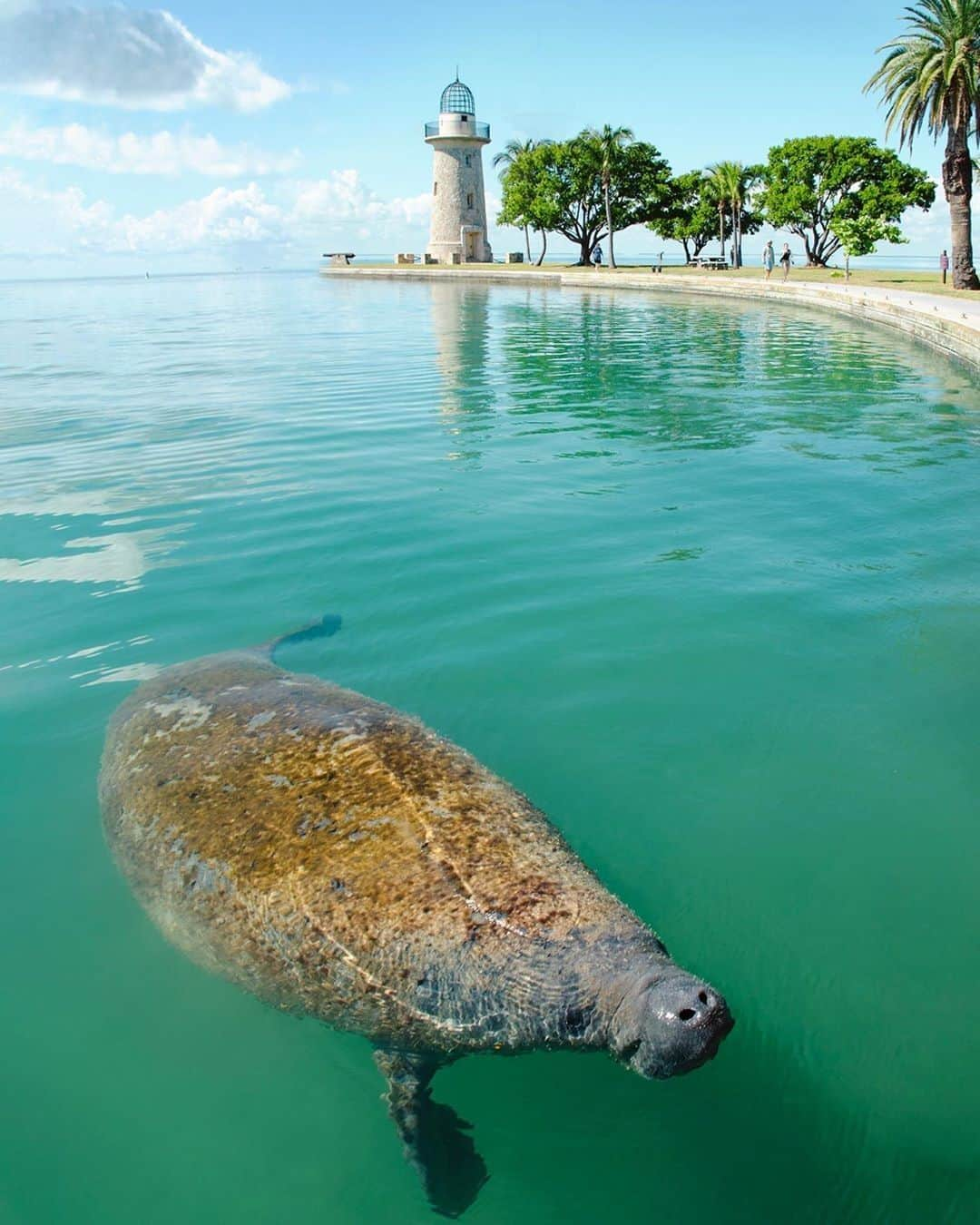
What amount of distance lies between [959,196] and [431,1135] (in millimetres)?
40074

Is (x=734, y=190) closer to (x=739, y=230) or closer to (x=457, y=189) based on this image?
(x=739, y=230)

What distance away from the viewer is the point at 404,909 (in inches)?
132

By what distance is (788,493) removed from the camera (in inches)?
418

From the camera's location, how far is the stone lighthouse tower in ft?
242

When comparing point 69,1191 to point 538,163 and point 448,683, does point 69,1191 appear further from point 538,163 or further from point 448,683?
point 538,163

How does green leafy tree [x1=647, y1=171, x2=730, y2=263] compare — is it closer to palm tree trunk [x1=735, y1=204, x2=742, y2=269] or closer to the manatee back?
palm tree trunk [x1=735, y1=204, x2=742, y2=269]

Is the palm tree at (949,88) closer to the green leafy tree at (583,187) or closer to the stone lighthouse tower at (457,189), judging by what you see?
the green leafy tree at (583,187)

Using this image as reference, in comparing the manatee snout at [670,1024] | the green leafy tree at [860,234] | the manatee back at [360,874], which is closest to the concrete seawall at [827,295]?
the green leafy tree at [860,234]

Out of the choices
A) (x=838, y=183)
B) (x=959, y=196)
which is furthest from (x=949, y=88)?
(x=838, y=183)

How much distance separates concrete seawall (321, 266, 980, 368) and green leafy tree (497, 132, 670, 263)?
7677 mm

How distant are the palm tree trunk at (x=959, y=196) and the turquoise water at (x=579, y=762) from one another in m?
24.9

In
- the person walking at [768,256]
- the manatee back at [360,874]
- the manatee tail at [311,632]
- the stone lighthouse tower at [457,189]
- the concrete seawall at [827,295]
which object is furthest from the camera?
the stone lighthouse tower at [457,189]

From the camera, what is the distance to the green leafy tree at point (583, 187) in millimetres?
66812

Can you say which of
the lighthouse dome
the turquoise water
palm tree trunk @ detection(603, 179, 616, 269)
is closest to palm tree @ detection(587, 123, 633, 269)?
palm tree trunk @ detection(603, 179, 616, 269)
